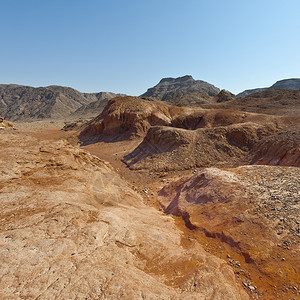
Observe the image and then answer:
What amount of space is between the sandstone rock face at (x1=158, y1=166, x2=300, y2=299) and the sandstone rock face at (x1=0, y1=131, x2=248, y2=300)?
762 mm

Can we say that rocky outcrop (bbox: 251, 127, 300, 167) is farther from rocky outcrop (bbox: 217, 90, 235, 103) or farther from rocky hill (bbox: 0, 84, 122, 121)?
rocky hill (bbox: 0, 84, 122, 121)

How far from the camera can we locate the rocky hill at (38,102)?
297 feet

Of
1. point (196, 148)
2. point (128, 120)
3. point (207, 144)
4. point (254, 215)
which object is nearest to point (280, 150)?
point (207, 144)

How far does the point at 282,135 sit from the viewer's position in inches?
477

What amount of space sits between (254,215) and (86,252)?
4.98 m

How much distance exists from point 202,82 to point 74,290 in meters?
111

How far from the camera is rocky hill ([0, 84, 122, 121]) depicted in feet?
297

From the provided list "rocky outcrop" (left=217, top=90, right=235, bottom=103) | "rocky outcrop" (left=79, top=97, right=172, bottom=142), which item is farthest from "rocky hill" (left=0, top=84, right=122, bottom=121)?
"rocky outcrop" (left=79, top=97, right=172, bottom=142)

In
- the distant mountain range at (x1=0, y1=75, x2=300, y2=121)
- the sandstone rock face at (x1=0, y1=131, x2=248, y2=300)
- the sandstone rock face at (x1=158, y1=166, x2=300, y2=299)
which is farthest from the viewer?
the distant mountain range at (x1=0, y1=75, x2=300, y2=121)

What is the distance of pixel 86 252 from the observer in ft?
12.3

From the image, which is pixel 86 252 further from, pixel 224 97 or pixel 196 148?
pixel 224 97

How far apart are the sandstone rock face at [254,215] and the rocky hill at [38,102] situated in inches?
3219

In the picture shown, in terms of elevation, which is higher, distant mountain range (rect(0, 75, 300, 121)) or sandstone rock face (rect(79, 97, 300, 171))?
distant mountain range (rect(0, 75, 300, 121))

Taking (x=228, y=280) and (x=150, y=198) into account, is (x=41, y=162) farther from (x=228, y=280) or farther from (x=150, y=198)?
(x=228, y=280)
